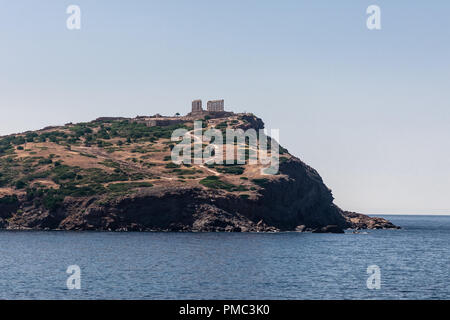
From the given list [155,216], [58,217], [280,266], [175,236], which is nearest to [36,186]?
[58,217]

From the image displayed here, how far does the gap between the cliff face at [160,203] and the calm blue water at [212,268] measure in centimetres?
2030

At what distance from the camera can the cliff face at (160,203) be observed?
13975 centimetres

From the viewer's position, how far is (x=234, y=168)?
171 metres

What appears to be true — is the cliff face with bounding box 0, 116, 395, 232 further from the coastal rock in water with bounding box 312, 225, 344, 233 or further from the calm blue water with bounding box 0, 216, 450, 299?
the calm blue water with bounding box 0, 216, 450, 299

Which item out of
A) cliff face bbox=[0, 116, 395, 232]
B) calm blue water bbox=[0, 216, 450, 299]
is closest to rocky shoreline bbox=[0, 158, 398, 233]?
cliff face bbox=[0, 116, 395, 232]

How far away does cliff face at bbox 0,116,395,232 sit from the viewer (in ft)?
458

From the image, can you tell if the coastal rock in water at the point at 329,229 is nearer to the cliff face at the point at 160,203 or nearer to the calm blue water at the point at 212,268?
the cliff face at the point at 160,203

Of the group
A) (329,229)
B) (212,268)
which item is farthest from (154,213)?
(212,268)

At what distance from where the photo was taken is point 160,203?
141000 millimetres

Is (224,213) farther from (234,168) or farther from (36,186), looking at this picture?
(36,186)

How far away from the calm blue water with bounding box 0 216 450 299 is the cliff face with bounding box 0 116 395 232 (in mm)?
20300

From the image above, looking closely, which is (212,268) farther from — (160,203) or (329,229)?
(329,229)

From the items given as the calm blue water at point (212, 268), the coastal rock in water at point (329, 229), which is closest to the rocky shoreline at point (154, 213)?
the coastal rock in water at point (329, 229)

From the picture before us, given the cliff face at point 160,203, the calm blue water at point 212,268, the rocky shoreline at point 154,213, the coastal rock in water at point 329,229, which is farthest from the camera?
the coastal rock in water at point 329,229
